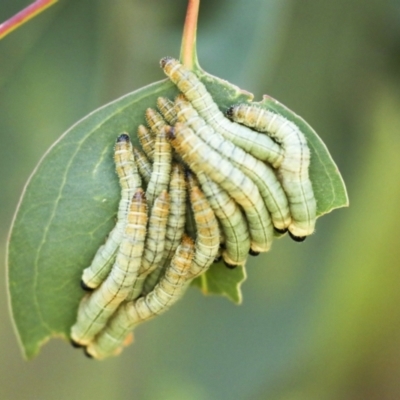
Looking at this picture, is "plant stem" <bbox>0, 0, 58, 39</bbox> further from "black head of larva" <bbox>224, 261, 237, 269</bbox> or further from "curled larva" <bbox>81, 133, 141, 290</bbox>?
"black head of larva" <bbox>224, 261, 237, 269</bbox>

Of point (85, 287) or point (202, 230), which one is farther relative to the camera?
point (85, 287)

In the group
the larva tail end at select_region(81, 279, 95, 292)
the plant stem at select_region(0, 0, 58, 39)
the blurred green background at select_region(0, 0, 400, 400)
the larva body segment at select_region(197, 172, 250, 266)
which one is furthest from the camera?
the blurred green background at select_region(0, 0, 400, 400)

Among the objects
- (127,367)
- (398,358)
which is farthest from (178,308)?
(398,358)

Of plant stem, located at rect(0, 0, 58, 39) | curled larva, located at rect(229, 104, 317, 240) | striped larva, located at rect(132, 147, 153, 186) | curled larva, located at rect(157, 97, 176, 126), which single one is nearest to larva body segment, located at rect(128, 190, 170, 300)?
striped larva, located at rect(132, 147, 153, 186)

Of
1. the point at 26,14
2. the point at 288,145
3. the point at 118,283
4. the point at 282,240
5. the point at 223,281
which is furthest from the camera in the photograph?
the point at 282,240

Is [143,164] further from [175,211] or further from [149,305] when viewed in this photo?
[149,305]

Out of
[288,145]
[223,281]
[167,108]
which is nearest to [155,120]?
[167,108]
